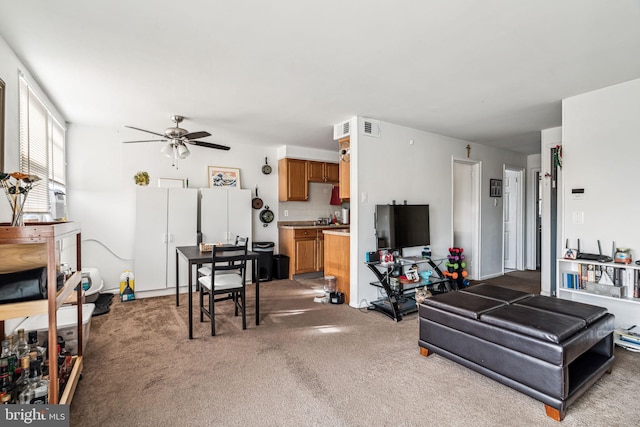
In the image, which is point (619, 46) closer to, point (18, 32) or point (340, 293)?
point (340, 293)

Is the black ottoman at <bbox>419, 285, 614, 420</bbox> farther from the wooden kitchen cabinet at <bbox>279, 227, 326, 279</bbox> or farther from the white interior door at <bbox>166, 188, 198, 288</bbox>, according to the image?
the white interior door at <bbox>166, 188, 198, 288</bbox>

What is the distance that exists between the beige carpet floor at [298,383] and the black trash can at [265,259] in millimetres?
2119

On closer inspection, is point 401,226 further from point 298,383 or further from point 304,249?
point 298,383

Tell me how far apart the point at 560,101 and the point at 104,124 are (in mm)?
5821

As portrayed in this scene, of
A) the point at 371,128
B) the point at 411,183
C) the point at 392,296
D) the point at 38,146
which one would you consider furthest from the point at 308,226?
the point at 38,146

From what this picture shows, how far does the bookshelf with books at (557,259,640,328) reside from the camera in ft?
9.52

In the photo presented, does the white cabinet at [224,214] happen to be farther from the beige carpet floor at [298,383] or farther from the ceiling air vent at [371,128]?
the ceiling air vent at [371,128]

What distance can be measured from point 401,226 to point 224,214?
2.80 metres

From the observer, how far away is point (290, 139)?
5391 mm

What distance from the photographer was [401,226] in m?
4.23

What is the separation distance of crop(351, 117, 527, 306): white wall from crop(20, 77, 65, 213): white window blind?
3284mm

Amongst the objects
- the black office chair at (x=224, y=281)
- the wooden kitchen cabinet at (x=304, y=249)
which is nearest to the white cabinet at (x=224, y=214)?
the wooden kitchen cabinet at (x=304, y=249)

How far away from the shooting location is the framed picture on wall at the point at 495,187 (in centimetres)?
579

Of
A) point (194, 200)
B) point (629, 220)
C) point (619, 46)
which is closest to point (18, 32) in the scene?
point (194, 200)
